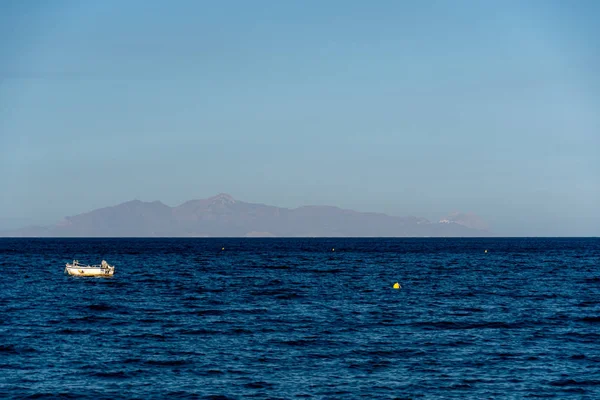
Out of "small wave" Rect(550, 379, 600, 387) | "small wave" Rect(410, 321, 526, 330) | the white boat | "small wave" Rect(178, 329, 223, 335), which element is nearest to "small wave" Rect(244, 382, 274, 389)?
"small wave" Rect(178, 329, 223, 335)

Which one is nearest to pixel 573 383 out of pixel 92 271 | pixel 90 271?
pixel 92 271

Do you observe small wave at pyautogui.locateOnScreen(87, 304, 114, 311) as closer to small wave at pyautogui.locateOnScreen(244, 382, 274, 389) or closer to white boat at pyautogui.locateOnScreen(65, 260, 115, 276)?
small wave at pyautogui.locateOnScreen(244, 382, 274, 389)

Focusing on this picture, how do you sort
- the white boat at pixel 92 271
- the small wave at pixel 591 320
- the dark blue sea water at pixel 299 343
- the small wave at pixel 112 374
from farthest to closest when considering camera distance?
the white boat at pixel 92 271
the small wave at pixel 591 320
the small wave at pixel 112 374
the dark blue sea water at pixel 299 343

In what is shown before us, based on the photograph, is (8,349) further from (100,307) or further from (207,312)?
(100,307)

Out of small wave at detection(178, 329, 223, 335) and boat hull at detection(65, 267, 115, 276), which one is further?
boat hull at detection(65, 267, 115, 276)

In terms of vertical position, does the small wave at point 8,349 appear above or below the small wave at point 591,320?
below

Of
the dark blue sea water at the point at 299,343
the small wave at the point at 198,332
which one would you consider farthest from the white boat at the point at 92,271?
the small wave at the point at 198,332

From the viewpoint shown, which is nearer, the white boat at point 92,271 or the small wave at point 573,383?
the small wave at point 573,383

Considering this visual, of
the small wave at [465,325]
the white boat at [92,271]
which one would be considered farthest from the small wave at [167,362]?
the white boat at [92,271]

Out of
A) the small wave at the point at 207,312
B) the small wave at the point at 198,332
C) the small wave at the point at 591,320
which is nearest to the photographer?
the small wave at the point at 198,332

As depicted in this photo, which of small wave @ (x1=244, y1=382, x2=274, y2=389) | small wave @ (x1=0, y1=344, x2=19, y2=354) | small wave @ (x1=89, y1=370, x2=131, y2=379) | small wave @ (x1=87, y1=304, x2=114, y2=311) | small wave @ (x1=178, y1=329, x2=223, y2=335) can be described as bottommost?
small wave @ (x1=89, y1=370, x2=131, y2=379)

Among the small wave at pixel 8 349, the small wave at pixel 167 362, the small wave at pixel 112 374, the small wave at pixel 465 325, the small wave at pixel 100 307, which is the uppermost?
the small wave at pixel 465 325

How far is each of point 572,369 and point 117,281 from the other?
208 ft

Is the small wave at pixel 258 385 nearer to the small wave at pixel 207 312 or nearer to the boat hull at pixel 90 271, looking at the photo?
the small wave at pixel 207 312
